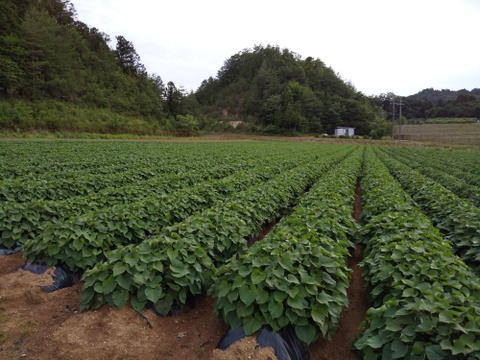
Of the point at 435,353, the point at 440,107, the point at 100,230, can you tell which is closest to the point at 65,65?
the point at 100,230

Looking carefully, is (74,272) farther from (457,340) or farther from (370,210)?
(370,210)

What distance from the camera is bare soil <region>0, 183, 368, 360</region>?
11.1 feet

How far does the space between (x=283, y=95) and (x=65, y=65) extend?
5781 centimetres

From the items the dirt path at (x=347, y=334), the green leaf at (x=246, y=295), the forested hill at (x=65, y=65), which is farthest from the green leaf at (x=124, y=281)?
the forested hill at (x=65, y=65)

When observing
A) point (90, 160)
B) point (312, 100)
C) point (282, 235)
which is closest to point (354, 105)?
point (312, 100)

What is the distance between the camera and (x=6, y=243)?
607cm

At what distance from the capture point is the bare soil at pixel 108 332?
11.1 ft

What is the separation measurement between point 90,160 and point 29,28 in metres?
45.8

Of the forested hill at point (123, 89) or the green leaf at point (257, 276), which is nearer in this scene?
the green leaf at point (257, 276)

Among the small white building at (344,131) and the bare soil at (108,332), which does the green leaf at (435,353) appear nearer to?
the bare soil at (108,332)

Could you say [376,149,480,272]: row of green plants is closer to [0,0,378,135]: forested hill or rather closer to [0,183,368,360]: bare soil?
[0,183,368,360]: bare soil

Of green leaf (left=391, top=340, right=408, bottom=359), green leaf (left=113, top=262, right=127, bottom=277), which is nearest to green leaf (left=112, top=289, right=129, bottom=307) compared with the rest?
green leaf (left=113, top=262, right=127, bottom=277)

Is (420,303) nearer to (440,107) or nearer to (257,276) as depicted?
(257,276)

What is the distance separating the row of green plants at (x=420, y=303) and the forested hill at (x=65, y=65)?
50.7m
